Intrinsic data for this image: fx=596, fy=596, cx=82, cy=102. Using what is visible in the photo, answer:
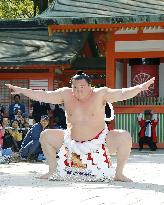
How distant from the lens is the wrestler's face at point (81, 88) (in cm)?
659

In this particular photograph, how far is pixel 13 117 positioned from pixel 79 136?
22.0 ft

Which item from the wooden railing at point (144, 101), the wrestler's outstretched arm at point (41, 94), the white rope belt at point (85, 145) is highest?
the wrestler's outstretched arm at point (41, 94)

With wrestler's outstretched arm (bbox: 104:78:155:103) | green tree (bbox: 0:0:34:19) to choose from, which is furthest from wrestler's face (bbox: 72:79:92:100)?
green tree (bbox: 0:0:34:19)

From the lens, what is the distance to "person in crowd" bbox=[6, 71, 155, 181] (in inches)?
260

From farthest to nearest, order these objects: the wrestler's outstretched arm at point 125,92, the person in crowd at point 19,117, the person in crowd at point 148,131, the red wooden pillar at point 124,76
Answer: the red wooden pillar at point 124,76, the person in crowd at point 148,131, the person in crowd at point 19,117, the wrestler's outstretched arm at point 125,92

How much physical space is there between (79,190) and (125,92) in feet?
4.34

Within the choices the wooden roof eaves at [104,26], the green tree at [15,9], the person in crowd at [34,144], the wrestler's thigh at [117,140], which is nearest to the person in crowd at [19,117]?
the wooden roof eaves at [104,26]

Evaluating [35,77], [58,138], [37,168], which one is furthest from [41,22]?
[58,138]

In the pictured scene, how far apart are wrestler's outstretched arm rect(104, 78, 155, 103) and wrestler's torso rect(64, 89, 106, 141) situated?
0.32 ft

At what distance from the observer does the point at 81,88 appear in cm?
659

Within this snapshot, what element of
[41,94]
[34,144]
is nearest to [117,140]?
[41,94]

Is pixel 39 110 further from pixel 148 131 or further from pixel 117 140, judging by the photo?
pixel 117 140

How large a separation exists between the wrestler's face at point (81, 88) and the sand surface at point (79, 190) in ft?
3.19

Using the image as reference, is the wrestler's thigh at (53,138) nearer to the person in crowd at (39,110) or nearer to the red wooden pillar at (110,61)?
the person in crowd at (39,110)
